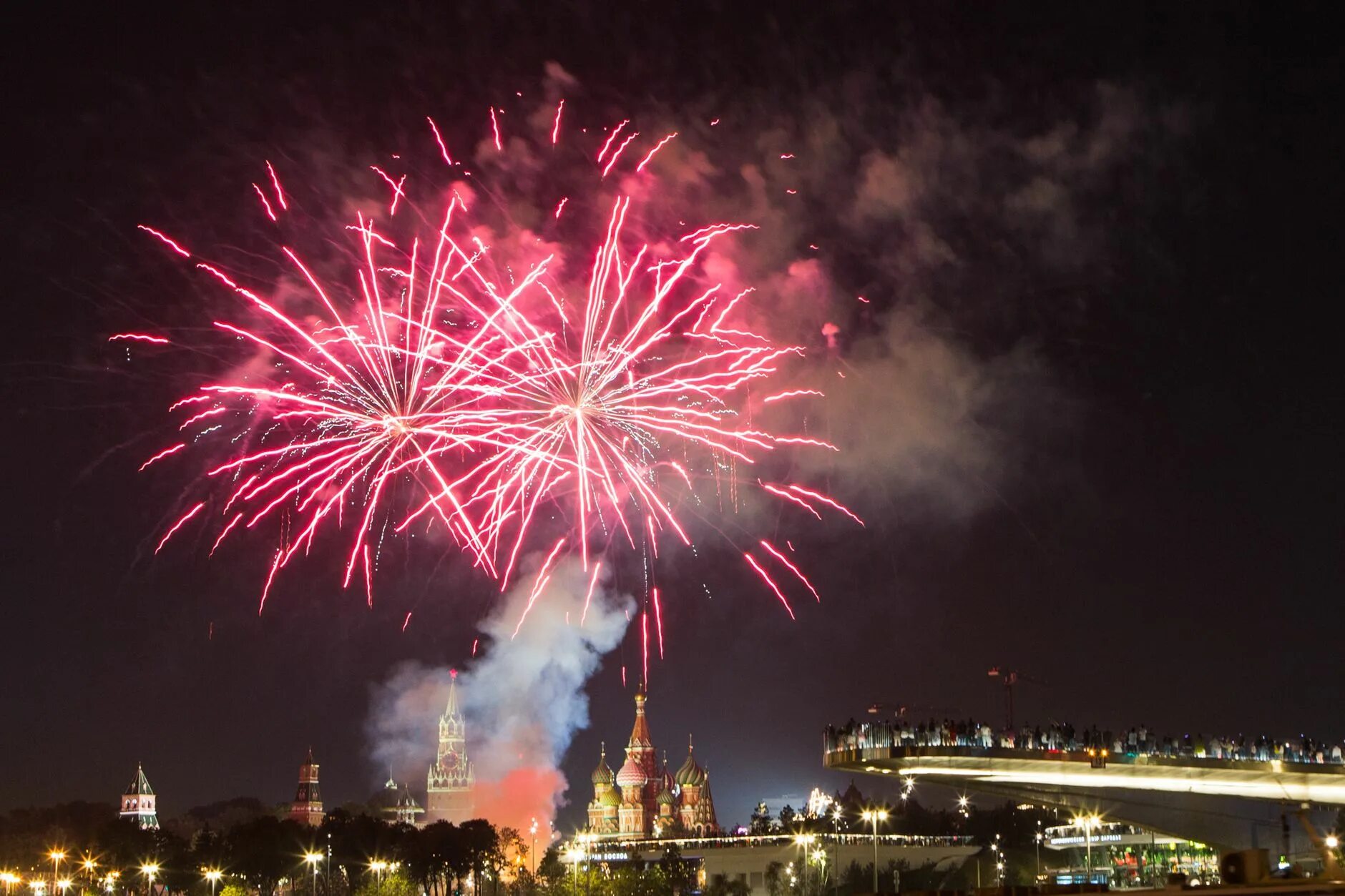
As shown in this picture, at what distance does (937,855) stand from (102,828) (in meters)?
63.3

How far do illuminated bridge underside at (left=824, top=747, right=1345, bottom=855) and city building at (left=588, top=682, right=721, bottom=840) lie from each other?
88.7 metres

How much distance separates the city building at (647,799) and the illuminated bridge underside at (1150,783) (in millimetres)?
88662

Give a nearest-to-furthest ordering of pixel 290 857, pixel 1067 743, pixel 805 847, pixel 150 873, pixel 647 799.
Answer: pixel 1067 743, pixel 805 847, pixel 290 857, pixel 150 873, pixel 647 799

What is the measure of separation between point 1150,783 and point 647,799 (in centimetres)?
10640

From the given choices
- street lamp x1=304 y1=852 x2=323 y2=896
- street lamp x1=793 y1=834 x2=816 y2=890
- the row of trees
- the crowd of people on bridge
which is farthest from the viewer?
the row of trees

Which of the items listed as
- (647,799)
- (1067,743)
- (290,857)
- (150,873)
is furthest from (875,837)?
(647,799)

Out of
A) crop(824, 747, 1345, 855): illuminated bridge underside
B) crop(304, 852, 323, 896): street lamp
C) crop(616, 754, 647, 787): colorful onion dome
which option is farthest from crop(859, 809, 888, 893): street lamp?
crop(616, 754, 647, 787): colorful onion dome

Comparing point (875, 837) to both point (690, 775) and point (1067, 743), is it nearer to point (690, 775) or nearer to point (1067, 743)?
point (1067, 743)

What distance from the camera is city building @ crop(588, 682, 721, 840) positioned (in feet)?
525

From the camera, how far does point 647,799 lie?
537ft

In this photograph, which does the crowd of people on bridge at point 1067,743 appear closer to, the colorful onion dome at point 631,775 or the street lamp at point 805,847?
the street lamp at point 805,847

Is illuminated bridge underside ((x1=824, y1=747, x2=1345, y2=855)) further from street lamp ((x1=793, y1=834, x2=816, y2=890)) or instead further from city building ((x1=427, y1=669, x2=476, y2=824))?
city building ((x1=427, y1=669, x2=476, y2=824))

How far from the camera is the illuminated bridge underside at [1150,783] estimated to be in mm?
57406

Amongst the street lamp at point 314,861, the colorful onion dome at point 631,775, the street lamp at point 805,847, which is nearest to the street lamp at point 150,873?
the street lamp at point 314,861
